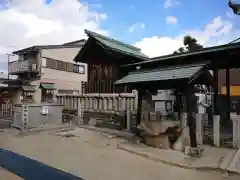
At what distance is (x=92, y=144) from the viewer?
8906mm

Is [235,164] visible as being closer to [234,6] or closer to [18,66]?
[234,6]

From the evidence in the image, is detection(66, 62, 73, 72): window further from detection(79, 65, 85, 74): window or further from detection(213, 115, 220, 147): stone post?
detection(213, 115, 220, 147): stone post

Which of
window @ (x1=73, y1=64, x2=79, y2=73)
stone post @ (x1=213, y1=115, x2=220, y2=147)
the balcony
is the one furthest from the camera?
window @ (x1=73, y1=64, x2=79, y2=73)

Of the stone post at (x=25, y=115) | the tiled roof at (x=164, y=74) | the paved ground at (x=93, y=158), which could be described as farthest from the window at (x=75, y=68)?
the tiled roof at (x=164, y=74)

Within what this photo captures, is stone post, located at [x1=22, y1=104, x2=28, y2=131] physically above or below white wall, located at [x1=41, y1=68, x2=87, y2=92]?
below

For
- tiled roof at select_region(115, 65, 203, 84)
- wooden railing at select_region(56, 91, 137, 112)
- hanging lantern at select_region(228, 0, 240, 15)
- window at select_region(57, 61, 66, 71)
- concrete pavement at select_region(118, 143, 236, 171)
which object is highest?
window at select_region(57, 61, 66, 71)

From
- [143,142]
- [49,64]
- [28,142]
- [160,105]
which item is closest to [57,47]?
[49,64]

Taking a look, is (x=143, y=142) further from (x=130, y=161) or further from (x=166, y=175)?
(x=166, y=175)

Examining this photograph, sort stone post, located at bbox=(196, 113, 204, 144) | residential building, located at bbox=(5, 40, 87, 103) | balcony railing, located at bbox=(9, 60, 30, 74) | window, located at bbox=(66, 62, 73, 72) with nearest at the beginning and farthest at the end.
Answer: stone post, located at bbox=(196, 113, 204, 144), residential building, located at bbox=(5, 40, 87, 103), balcony railing, located at bbox=(9, 60, 30, 74), window, located at bbox=(66, 62, 73, 72)

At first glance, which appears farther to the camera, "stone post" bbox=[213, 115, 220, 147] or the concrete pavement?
"stone post" bbox=[213, 115, 220, 147]

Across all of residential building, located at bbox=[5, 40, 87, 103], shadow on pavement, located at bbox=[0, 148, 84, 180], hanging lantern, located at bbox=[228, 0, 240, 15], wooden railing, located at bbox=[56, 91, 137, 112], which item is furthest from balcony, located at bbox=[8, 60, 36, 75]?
hanging lantern, located at bbox=[228, 0, 240, 15]

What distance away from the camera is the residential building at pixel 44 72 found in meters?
24.3

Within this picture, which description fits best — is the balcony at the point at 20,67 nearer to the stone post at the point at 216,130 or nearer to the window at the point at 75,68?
the window at the point at 75,68

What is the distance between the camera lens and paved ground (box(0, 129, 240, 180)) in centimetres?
554
